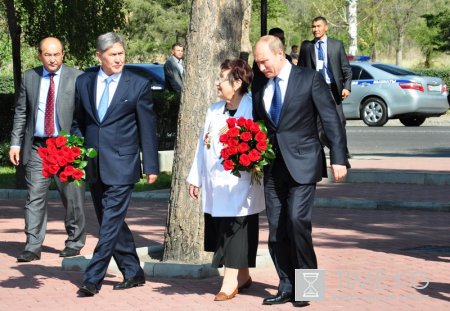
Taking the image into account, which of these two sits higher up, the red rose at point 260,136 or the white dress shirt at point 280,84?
the white dress shirt at point 280,84

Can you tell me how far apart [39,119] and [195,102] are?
5.01 feet

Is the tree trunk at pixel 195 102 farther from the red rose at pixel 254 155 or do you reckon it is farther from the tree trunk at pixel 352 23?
the tree trunk at pixel 352 23

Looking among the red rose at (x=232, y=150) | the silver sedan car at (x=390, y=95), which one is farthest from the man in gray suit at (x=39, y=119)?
the silver sedan car at (x=390, y=95)

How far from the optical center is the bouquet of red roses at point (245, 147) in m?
7.63

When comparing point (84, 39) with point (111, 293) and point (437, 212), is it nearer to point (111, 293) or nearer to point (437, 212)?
point (437, 212)

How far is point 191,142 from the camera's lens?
9695 mm

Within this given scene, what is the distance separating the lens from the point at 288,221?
782 cm

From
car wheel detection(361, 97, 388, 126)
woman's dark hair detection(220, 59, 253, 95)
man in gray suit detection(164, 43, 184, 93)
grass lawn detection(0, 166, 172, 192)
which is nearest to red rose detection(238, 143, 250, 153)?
woman's dark hair detection(220, 59, 253, 95)

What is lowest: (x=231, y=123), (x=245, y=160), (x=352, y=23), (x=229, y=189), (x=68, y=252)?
(x=68, y=252)

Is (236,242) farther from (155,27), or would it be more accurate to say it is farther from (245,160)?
(155,27)

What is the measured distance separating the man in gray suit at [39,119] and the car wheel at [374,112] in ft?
58.7

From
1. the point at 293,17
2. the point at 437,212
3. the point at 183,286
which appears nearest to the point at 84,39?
the point at 437,212

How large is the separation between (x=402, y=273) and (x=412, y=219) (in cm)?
363

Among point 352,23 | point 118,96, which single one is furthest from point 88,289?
point 352,23
